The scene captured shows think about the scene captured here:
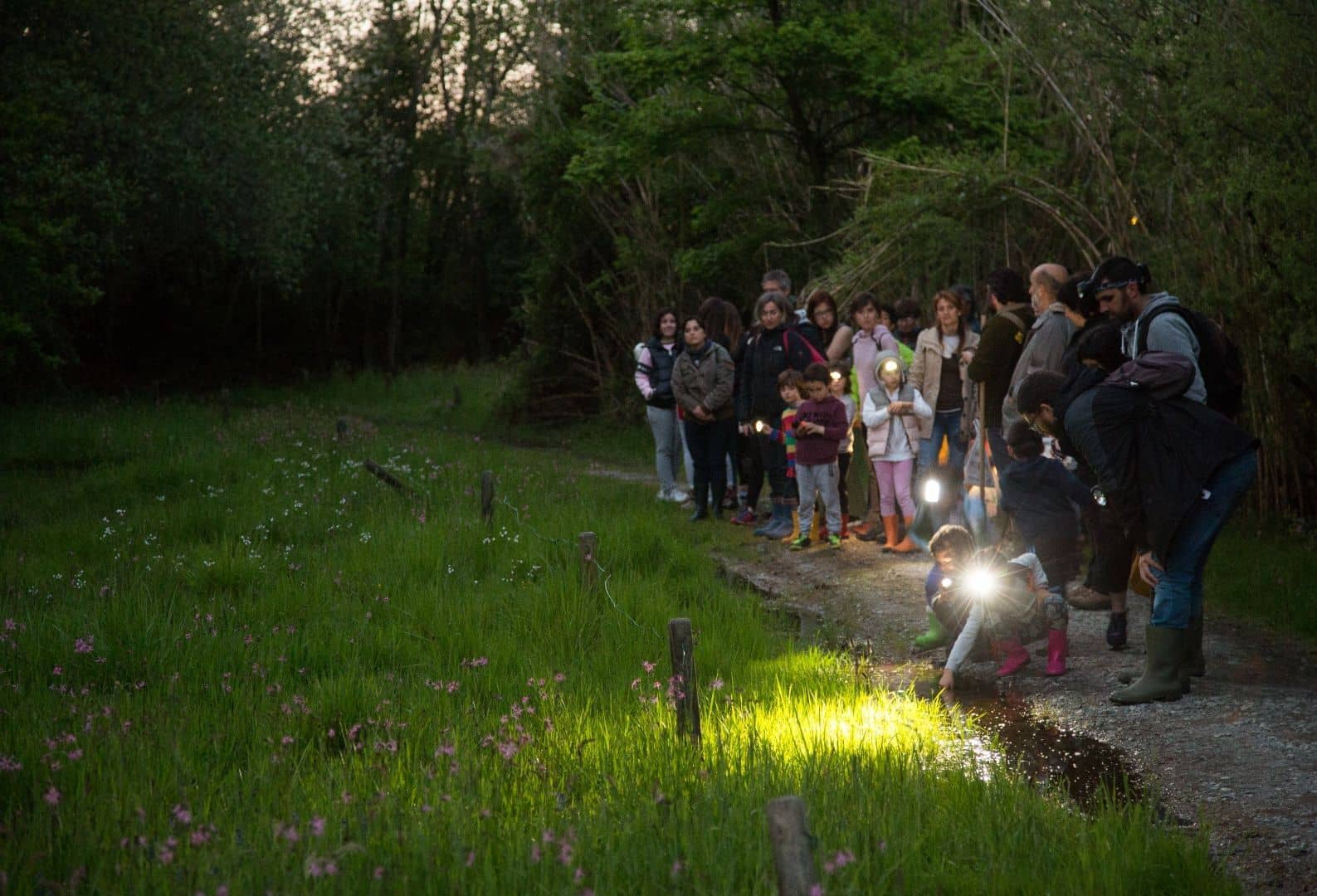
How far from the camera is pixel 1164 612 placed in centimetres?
637

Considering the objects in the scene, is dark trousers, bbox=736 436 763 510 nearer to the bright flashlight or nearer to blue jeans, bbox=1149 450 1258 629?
the bright flashlight

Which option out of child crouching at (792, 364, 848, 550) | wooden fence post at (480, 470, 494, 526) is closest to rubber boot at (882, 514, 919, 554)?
child crouching at (792, 364, 848, 550)

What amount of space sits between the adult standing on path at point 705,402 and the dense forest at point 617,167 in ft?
4.59

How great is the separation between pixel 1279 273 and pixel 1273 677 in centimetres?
358

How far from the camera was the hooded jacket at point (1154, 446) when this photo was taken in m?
6.19

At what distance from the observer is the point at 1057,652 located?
7121 millimetres

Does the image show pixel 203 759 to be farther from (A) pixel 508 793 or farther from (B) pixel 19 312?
(B) pixel 19 312

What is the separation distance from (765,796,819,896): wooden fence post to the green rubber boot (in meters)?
4.63

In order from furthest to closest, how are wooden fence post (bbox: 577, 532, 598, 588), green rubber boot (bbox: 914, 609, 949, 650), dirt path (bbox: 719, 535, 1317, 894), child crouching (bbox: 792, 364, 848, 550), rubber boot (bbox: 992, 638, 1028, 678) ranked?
1. child crouching (bbox: 792, 364, 848, 550)
2. wooden fence post (bbox: 577, 532, 598, 588)
3. green rubber boot (bbox: 914, 609, 949, 650)
4. rubber boot (bbox: 992, 638, 1028, 678)
5. dirt path (bbox: 719, 535, 1317, 894)

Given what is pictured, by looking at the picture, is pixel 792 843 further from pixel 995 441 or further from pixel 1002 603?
pixel 995 441

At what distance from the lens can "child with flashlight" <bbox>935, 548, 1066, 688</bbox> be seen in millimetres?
7078

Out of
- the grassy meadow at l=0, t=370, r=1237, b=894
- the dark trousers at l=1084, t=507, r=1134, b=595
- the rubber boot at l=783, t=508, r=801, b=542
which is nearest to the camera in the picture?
the grassy meadow at l=0, t=370, r=1237, b=894

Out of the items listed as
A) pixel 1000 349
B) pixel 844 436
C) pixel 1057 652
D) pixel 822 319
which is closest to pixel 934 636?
pixel 1057 652

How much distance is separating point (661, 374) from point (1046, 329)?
215 inches
